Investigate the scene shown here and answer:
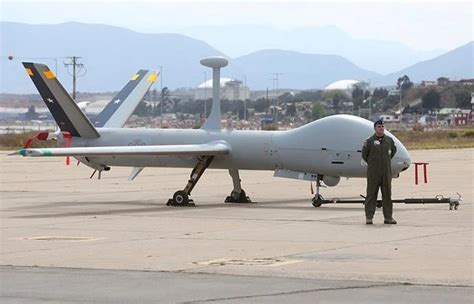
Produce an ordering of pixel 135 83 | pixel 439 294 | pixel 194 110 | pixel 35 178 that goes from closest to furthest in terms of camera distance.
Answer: pixel 439 294
pixel 135 83
pixel 35 178
pixel 194 110

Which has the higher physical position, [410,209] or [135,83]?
[135,83]

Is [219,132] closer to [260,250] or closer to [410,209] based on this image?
[410,209]

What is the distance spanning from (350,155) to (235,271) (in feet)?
35.7

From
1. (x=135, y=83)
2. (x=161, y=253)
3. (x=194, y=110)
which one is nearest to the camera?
(x=161, y=253)

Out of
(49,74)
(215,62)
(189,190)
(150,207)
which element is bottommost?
(150,207)

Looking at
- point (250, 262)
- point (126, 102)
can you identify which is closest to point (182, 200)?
point (126, 102)

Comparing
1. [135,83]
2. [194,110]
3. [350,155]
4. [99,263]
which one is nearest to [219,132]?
[350,155]

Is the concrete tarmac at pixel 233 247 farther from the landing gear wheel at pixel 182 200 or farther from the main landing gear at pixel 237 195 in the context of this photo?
the main landing gear at pixel 237 195

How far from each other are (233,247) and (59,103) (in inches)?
449

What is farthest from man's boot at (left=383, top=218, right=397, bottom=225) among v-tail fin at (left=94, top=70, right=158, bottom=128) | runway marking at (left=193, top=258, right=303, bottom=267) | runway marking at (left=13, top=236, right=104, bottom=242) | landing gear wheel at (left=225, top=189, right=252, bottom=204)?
v-tail fin at (left=94, top=70, right=158, bottom=128)

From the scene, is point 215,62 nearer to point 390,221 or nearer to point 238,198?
point 238,198

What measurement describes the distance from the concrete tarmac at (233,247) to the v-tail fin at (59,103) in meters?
1.59

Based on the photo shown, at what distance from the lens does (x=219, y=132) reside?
26859 millimetres

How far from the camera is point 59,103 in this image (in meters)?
27.6
